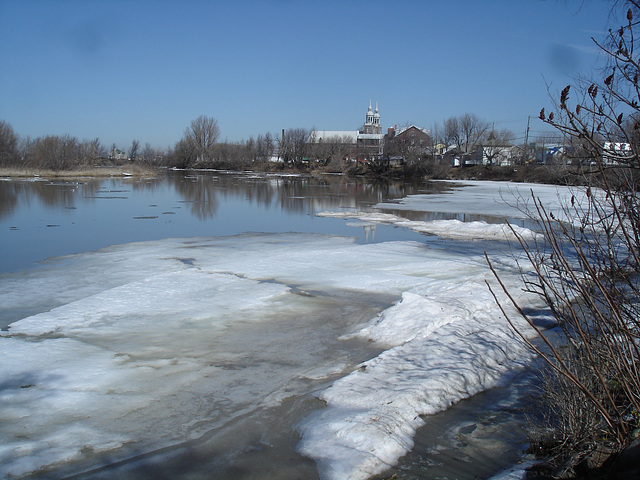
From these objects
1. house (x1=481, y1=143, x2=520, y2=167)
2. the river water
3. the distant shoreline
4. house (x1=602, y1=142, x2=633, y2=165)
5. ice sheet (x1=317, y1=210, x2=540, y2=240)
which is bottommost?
the river water

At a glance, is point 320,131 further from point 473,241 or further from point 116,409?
point 116,409

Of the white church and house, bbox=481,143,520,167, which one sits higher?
the white church

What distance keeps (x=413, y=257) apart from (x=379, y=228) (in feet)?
19.0

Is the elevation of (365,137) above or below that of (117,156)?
above

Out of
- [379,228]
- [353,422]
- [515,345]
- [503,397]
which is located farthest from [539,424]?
[379,228]

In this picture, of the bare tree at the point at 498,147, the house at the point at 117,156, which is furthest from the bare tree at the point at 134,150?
the bare tree at the point at 498,147

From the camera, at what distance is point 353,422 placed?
4266mm

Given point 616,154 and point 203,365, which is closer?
point 616,154

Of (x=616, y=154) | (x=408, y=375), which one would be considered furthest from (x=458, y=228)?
(x=616, y=154)

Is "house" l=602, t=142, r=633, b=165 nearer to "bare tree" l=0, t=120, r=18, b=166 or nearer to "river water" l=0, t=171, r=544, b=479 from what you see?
"river water" l=0, t=171, r=544, b=479

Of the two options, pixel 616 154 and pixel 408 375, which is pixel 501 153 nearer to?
pixel 408 375

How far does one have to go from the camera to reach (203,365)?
18.1 ft

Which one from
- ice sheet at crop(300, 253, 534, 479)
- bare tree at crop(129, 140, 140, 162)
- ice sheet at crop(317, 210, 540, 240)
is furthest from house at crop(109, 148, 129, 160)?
→ ice sheet at crop(300, 253, 534, 479)

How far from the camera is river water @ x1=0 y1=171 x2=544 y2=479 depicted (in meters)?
3.90
